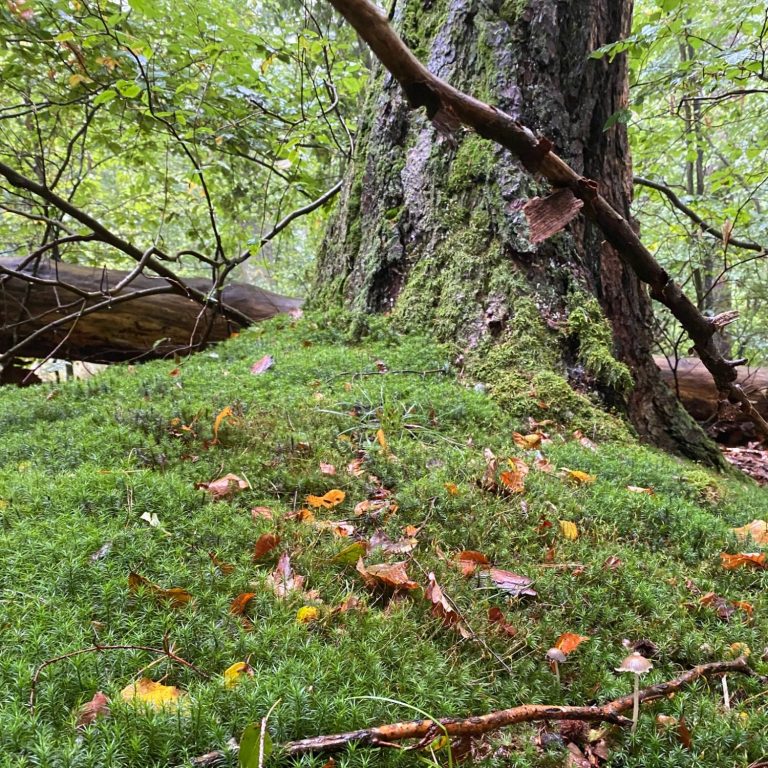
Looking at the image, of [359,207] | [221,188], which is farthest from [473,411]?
[221,188]

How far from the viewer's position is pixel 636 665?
4.91 ft

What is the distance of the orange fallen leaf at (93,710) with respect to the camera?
112 cm

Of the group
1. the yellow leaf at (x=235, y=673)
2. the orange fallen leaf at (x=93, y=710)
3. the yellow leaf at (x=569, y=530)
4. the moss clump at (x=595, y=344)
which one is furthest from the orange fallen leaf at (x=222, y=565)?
the moss clump at (x=595, y=344)

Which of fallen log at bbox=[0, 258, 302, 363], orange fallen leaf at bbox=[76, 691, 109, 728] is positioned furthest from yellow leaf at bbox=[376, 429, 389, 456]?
fallen log at bbox=[0, 258, 302, 363]

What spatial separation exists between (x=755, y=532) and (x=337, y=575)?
6.92 feet

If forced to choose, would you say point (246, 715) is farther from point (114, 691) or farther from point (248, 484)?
point (248, 484)

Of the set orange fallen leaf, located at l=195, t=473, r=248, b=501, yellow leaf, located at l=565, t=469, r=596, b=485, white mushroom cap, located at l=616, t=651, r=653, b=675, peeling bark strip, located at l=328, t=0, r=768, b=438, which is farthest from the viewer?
yellow leaf, located at l=565, t=469, r=596, b=485

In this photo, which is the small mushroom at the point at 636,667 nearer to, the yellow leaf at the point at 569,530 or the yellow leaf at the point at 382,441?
the yellow leaf at the point at 569,530

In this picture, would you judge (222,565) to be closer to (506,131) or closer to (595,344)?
(506,131)

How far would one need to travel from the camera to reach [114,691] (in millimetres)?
1187

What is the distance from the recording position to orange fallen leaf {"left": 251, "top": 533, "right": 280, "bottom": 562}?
179 cm

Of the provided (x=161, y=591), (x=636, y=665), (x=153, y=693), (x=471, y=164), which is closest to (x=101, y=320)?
(x=471, y=164)

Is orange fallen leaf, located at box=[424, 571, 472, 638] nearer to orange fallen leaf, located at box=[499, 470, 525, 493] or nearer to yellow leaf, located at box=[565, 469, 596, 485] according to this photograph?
orange fallen leaf, located at box=[499, 470, 525, 493]

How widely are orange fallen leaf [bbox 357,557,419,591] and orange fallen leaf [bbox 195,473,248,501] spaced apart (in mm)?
709
